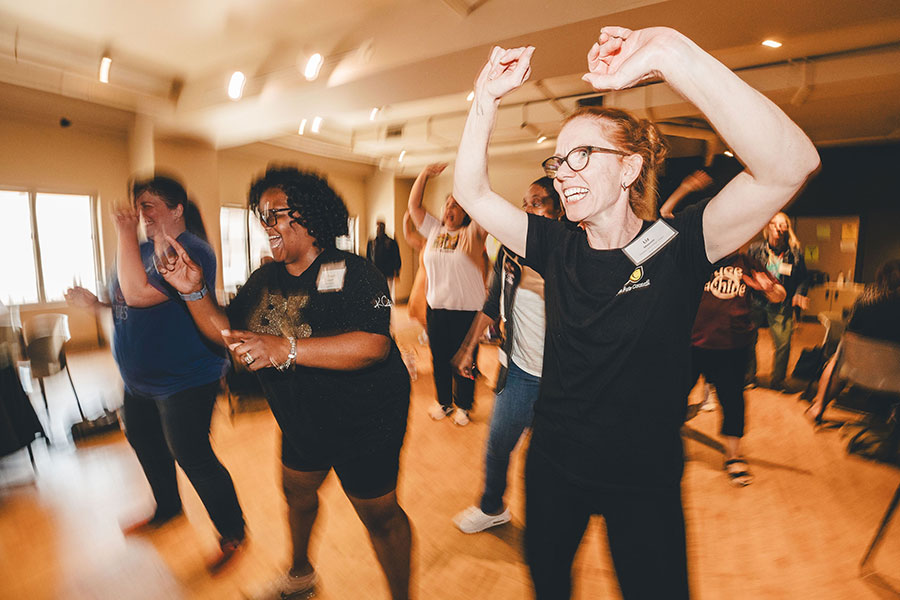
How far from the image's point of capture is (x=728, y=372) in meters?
2.78

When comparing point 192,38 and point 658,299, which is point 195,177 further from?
point 658,299

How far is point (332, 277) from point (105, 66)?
5250 millimetres

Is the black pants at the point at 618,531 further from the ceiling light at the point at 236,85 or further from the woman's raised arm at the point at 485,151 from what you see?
the ceiling light at the point at 236,85

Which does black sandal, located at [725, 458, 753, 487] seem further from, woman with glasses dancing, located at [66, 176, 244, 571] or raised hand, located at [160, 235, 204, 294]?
raised hand, located at [160, 235, 204, 294]

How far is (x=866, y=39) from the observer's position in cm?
452

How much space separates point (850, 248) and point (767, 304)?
19.6 ft

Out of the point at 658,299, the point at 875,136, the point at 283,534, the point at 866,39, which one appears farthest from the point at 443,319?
the point at 875,136

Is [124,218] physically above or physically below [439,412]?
above

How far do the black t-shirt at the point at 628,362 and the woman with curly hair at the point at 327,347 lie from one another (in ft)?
2.13

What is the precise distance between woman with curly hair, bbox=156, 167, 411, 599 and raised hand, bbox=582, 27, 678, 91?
911 mm

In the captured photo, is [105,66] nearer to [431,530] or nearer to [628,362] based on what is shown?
[431,530]

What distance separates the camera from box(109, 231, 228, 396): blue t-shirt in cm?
188

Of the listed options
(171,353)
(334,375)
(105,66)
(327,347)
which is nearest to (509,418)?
(334,375)

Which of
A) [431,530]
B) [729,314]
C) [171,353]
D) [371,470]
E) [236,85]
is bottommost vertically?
[431,530]
